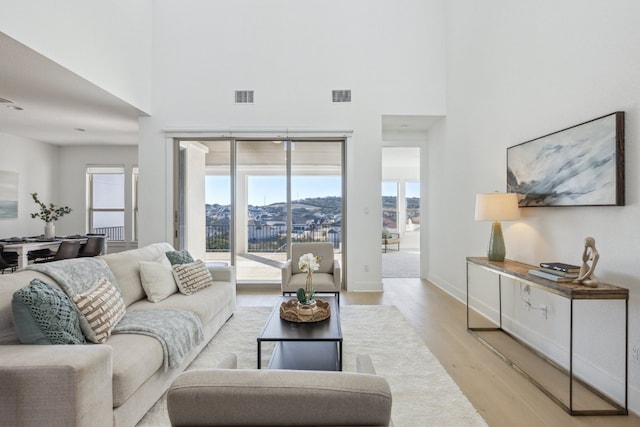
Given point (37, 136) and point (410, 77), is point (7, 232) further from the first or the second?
point (410, 77)

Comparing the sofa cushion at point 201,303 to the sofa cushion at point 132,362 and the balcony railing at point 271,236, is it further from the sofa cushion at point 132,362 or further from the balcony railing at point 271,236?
the balcony railing at point 271,236

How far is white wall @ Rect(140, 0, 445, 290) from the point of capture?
5.34 metres

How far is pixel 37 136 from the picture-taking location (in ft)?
22.7

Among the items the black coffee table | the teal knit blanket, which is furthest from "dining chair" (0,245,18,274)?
the black coffee table

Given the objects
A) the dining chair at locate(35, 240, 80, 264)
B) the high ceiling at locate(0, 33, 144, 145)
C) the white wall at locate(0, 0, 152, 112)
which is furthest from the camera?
the dining chair at locate(35, 240, 80, 264)

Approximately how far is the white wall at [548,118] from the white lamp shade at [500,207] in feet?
0.65

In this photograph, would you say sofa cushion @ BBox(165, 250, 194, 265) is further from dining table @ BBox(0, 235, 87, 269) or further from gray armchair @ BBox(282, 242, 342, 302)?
dining table @ BBox(0, 235, 87, 269)

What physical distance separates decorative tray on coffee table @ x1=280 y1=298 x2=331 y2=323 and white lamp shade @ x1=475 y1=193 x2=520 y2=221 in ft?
5.91

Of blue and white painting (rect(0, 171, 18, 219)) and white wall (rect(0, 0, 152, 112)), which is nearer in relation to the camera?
white wall (rect(0, 0, 152, 112))

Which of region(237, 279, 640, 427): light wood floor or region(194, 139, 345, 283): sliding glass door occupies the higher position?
Result: region(194, 139, 345, 283): sliding glass door

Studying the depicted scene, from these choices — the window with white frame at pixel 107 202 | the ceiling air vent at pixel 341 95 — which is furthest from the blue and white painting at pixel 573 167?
A: the window with white frame at pixel 107 202

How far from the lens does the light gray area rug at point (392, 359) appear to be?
2.10 meters

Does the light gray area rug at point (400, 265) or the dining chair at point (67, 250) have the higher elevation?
the dining chair at point (67, 250)

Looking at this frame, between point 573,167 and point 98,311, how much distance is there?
3.56m
